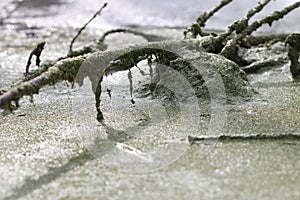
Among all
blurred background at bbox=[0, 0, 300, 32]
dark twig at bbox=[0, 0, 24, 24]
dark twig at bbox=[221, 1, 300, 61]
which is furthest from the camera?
dark twig at bbox=[0, 0, 24, 24]

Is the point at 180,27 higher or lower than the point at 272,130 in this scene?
higher

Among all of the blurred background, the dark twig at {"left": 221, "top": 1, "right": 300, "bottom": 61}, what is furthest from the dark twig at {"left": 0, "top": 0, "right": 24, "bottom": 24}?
the dark twig at {"left": 221, "top": 1, "right": 300, "bottom": 61}

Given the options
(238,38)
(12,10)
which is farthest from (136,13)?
(238,38)

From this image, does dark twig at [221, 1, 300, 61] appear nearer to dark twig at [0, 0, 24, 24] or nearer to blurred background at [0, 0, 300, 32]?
blurred background at [0, 0, 300, 32]

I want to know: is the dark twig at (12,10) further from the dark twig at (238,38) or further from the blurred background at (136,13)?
the dark twig at (238,38)

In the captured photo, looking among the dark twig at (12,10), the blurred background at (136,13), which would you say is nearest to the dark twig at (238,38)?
the blurred background at (136,13)

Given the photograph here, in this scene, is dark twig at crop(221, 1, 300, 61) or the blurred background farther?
the blurred background

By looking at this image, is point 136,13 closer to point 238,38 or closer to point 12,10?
point 12,10

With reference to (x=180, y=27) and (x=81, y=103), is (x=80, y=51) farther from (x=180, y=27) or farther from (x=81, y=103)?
(x=180, y=27)

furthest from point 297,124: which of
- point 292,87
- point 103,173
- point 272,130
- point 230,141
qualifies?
point 103,173

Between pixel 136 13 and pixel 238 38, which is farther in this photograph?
pixel 136 13

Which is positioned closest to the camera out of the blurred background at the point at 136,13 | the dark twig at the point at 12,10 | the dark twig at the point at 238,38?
the dark twig at the point at 238,38
